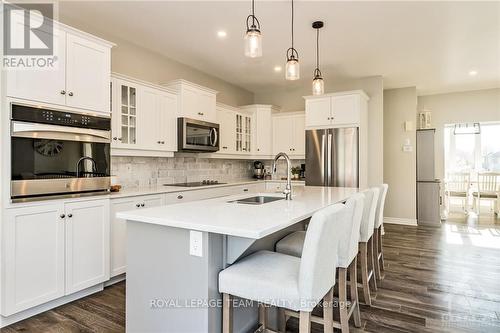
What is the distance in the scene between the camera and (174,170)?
14.8 feet

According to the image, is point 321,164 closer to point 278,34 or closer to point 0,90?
point 278,34

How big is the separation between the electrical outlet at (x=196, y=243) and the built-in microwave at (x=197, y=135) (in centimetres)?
266

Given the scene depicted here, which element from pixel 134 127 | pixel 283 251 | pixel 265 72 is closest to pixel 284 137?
pixel 265 72

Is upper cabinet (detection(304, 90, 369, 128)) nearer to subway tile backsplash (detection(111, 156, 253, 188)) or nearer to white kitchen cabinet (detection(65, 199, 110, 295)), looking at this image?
subway tile backsplash (detection(111, 156, 253, 188))

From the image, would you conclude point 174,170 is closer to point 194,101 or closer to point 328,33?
point 194,101

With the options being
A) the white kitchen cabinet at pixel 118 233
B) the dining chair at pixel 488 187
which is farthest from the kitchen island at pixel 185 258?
the dining chair at pixel 488 187

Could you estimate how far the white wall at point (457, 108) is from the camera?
6.36 metres

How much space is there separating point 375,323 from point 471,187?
6.33 m

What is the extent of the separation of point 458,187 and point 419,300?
16.9 ft

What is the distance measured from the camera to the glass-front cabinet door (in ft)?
10.9

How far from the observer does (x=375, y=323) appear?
2.30m

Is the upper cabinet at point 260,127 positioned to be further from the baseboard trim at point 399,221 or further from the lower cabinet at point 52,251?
the lower cabinet at point 52,251

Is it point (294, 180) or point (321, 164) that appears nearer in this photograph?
point (321, 164)

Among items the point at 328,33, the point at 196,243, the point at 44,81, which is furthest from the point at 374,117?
the point at 44,81
